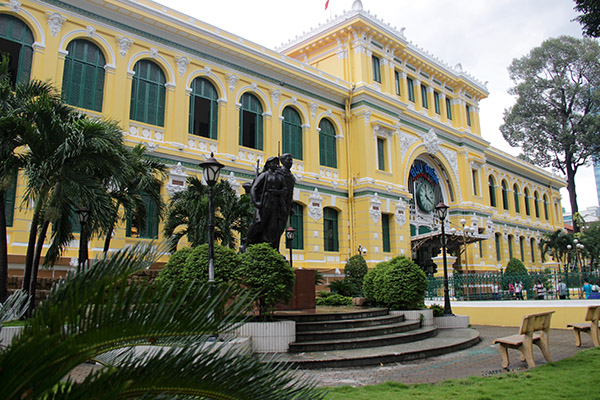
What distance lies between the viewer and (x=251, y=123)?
22406 mm

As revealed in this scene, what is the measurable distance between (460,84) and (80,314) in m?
35.5

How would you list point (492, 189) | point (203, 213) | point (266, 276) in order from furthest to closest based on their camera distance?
point (492, 189) → point (203, 213) → point (266, 276)

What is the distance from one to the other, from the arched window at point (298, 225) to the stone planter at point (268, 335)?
14244mm

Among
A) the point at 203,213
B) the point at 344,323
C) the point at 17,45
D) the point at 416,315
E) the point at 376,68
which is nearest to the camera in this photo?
the point at 344,323

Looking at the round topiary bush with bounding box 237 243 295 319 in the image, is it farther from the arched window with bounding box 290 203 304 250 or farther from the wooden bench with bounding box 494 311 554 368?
the arched window with bounding box 290 203 304 250

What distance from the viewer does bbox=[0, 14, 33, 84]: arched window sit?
15500mm

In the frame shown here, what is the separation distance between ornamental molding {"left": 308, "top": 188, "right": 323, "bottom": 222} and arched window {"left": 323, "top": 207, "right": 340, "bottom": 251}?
830mm

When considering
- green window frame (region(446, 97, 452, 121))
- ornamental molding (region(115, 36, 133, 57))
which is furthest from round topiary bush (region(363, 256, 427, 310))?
green window frame (region(446, 97, 452, 121))

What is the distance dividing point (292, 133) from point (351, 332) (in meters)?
15.7

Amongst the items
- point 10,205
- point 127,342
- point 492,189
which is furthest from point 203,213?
point 492,189

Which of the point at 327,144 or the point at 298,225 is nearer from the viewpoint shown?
the point at 298,225

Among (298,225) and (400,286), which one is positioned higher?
(298,225)

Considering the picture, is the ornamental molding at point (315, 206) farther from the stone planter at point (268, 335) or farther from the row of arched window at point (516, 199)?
the row of arched window at point (516, 199)

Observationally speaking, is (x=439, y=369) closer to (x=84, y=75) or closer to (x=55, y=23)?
(x=84, y=75)
